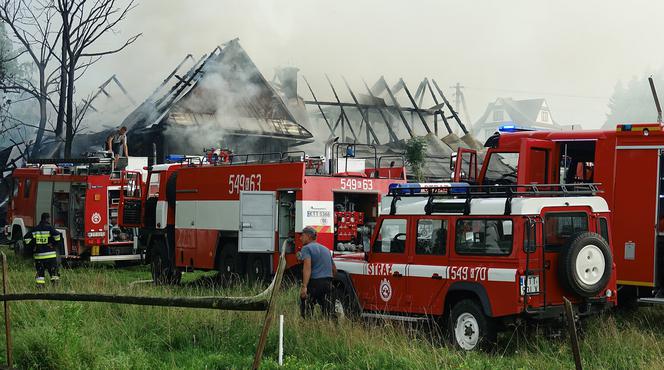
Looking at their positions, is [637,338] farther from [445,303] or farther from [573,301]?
[445,303]

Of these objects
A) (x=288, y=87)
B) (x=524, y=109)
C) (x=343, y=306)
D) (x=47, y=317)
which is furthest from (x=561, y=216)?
(x=524, y=109)

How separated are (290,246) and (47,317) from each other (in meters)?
5.21

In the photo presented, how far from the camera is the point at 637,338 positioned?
9.92 meters

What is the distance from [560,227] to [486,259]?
92cm

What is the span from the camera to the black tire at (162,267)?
59.4 ft

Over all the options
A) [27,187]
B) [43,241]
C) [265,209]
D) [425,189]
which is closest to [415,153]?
[27,187]

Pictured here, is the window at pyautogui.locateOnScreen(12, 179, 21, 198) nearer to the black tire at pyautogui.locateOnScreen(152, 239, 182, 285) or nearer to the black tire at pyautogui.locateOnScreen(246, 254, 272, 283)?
the black tire at pyautogui.locateOnScreen(152, 239, 182, 285)

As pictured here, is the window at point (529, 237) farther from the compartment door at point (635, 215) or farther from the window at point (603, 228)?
the compartment door at point (635, 215)

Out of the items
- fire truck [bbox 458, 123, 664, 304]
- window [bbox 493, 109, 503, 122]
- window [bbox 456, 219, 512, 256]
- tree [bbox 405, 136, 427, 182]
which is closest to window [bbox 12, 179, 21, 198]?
fire truck [bbox 458, 123, 664, 304]

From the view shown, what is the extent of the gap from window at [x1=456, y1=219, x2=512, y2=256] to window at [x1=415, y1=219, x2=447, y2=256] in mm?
223

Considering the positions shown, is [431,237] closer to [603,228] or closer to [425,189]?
[425,189]

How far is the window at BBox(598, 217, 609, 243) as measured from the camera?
10266 millimetres

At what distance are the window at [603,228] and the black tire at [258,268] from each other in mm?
6826

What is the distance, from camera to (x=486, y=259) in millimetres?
9734
